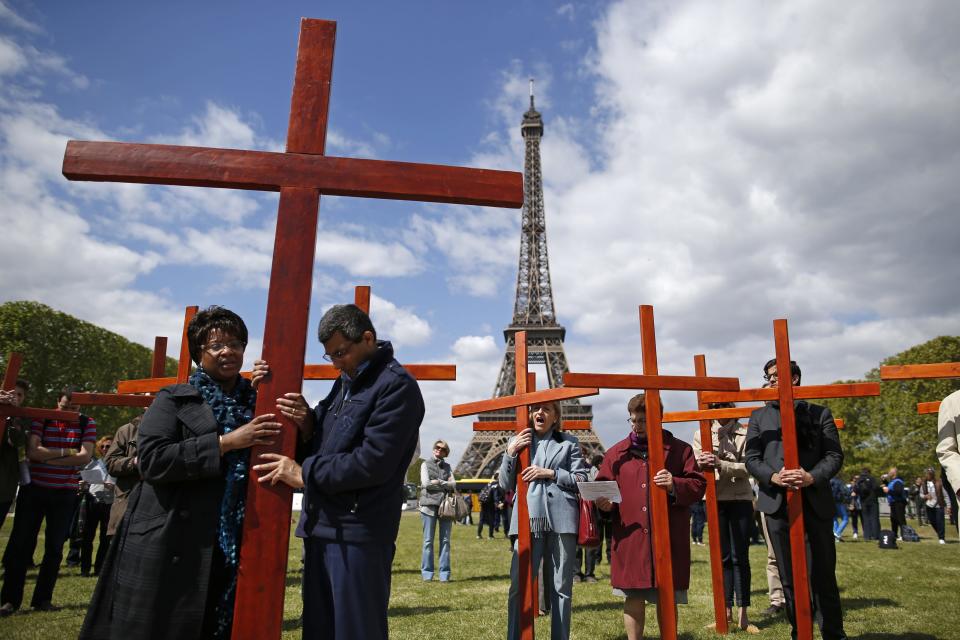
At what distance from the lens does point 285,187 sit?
2834 millimetres

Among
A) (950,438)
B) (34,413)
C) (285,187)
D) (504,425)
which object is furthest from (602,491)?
(34,413)

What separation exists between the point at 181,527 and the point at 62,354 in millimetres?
29202

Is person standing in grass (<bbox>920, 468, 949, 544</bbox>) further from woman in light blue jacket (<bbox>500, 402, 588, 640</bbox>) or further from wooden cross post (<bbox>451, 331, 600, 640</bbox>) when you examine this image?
wooden cross post (<bbox>451, 331, 600, 640</bbox>)

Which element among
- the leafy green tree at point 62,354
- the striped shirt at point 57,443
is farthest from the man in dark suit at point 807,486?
the leafy green tree at point 62,354

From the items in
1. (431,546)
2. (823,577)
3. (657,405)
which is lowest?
(431,546)

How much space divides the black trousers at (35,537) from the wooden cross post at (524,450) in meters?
3.91

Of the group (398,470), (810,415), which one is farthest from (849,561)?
(398,470)

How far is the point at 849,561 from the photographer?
1122 centimetres

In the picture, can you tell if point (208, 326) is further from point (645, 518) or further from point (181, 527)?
point (645, 518)

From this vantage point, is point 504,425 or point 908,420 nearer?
point 504,425

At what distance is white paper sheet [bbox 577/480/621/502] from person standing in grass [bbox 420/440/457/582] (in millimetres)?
4765

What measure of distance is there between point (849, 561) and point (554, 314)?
38.5 m

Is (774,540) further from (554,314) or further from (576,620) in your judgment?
(554,314)

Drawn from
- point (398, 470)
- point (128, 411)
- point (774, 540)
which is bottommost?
point (774, 540)
